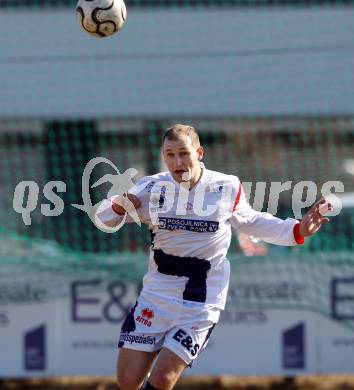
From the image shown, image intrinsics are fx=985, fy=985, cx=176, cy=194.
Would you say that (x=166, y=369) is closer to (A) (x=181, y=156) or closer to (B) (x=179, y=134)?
(A) (x=181, y=156)

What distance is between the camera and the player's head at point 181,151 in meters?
5.62

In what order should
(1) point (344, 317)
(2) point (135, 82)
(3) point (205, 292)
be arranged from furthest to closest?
(2) point (135, 82) < (1) point (344, 317) < (3) point (205, 292)

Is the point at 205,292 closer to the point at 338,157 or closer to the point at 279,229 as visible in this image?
the point at 279,229

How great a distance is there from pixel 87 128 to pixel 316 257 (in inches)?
129

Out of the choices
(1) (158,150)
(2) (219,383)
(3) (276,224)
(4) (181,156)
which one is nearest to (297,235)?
(3) (276,224)

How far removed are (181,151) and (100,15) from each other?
1356 mm

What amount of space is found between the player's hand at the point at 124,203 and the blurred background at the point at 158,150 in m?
0.82

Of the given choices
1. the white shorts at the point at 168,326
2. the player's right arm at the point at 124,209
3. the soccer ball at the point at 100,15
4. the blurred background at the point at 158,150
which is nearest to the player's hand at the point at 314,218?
the blurred background at the point at 158,150

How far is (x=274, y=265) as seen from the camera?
8.85 metres

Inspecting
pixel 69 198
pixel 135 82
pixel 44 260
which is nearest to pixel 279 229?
pixel 44 260

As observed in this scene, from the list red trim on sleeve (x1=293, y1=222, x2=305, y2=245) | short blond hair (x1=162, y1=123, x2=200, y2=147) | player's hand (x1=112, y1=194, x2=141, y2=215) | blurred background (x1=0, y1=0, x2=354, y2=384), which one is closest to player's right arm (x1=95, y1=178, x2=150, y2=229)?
player's hand (x1=112, y1=194, x2=141, y2=215)

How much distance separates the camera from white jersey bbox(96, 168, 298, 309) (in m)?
5.77

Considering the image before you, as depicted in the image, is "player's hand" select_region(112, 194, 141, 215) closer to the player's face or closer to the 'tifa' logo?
the player's face

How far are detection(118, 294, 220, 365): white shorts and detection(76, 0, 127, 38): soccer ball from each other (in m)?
1.86
